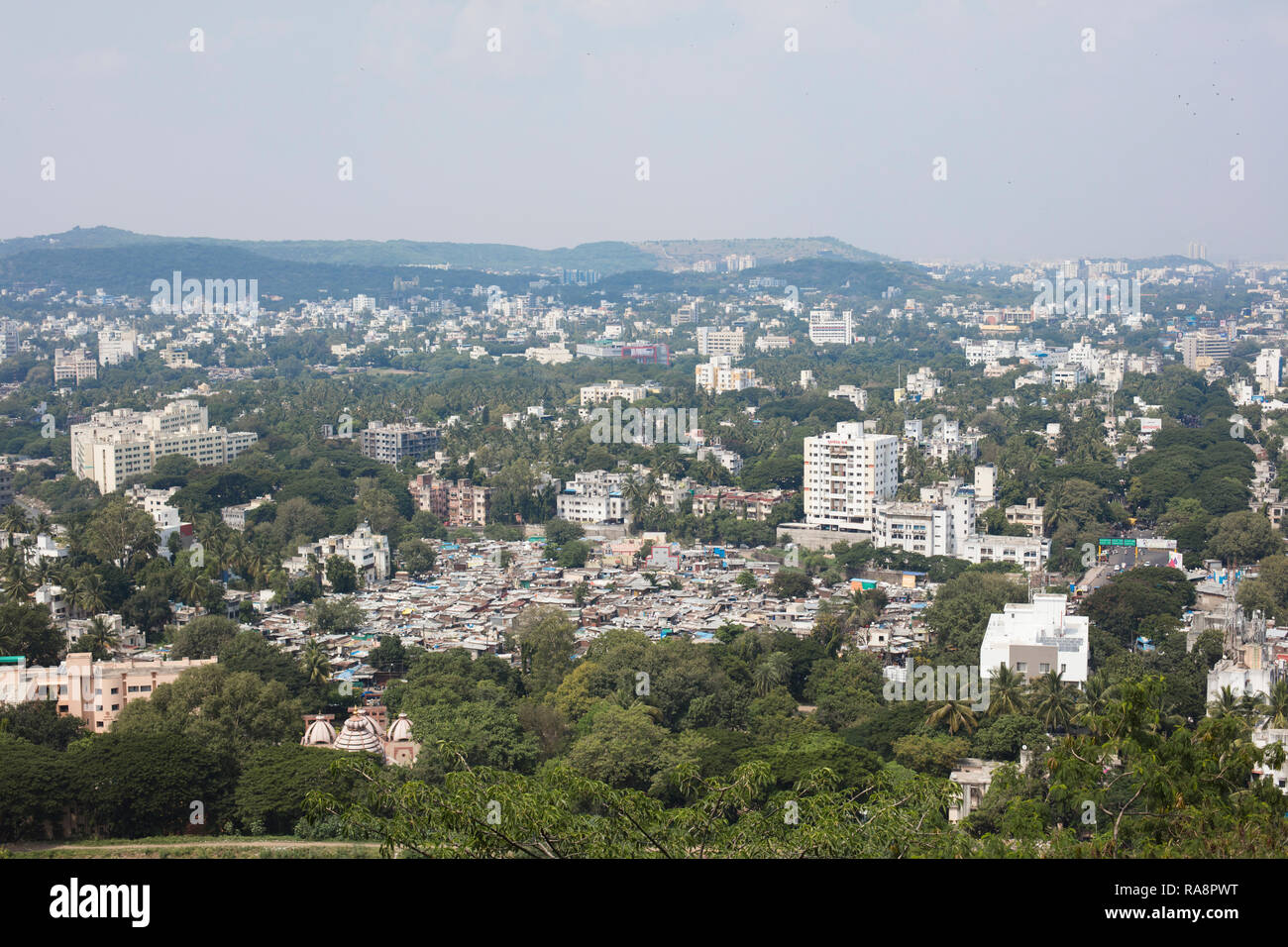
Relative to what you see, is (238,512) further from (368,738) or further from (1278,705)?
(1278,705)

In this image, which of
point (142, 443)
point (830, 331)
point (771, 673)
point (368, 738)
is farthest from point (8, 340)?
point (368, 738)

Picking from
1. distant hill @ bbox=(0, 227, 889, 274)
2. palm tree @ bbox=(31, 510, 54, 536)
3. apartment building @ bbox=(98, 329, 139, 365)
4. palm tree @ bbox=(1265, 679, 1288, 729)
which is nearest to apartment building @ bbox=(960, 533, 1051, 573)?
palm tree @ bbox=(1265, 679, 1288, 729)

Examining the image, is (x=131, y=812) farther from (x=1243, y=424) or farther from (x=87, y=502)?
(x=1243, y=424)

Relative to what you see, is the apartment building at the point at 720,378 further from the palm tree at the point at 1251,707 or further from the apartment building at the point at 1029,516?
the palm tree at the point at 1251,707

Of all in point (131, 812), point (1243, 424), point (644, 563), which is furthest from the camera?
point (1243, 424)

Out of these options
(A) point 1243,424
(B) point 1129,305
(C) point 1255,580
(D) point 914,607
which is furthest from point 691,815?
(B) point 1129,305

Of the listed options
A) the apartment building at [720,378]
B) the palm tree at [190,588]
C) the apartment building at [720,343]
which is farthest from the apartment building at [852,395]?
the palm tree at [190,588]

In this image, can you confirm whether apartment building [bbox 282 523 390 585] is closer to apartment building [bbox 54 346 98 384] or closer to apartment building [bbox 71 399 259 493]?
apartment building [bbox 71 399 259 493]

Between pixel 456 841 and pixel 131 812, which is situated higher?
pixel 456 841
